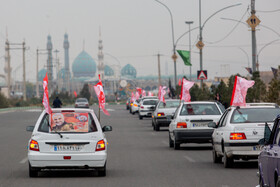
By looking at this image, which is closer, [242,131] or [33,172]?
[33,172]

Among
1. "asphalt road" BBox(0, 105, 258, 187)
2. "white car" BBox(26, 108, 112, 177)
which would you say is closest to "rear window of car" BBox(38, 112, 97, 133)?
"white car" BBox(26, 108, 112, 177)

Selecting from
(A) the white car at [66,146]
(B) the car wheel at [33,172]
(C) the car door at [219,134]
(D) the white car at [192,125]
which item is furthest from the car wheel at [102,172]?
(D) the white car at [192,125]

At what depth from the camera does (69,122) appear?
13.7 m

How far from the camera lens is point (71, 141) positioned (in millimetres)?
13289

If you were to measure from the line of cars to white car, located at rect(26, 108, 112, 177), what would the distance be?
9.57 ft

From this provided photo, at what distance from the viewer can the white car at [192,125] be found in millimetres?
20703

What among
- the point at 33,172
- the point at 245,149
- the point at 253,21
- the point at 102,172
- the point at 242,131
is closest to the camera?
the point at 33,172

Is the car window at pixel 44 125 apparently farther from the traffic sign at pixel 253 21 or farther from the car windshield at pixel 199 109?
the traffic sign at pixel 253 21

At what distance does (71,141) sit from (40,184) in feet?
3.72

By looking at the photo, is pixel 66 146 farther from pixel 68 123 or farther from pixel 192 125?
pixel 192 125

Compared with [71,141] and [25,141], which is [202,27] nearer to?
[25,141]

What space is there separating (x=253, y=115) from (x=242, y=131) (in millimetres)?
810

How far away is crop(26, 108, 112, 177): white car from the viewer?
520 inches

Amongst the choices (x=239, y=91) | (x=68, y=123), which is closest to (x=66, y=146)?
(x=68, y=123)
